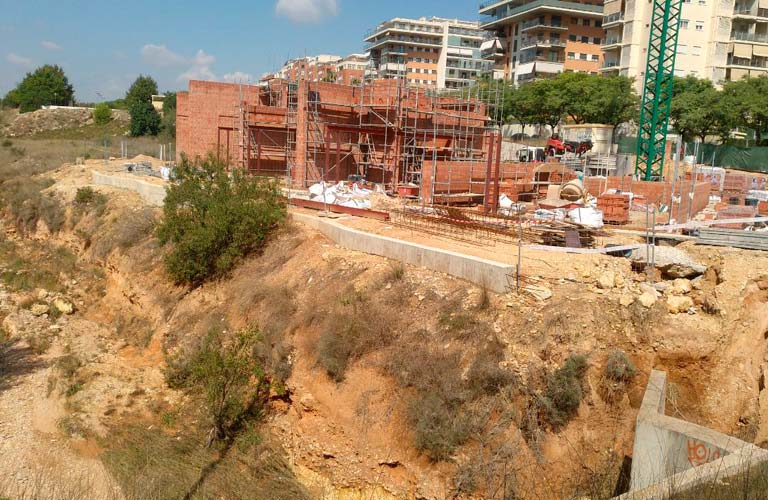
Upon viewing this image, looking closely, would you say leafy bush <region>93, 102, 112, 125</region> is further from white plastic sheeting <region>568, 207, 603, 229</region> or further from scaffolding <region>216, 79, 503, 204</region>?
white plastic sheeting <region>568, 207, 603, 229</region>

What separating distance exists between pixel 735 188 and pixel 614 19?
114ft

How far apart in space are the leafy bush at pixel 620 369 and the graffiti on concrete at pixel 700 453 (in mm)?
2308

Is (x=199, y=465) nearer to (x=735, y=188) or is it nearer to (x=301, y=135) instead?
(x=301, y=135)

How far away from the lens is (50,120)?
214 feet

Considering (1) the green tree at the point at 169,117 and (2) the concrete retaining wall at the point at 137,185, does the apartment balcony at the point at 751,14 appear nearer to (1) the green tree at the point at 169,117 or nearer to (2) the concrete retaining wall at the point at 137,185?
(1) the green tree at the point at 169,117

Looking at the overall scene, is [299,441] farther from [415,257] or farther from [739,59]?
[739,59]

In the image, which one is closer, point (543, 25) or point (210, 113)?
point (210, 113)

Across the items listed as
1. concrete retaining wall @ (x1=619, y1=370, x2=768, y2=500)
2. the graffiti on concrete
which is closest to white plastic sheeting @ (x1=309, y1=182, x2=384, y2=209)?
concrete retaining wall @ (x1=619, y1=370, x2=768, y2=500)

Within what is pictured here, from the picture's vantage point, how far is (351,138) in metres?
28.0

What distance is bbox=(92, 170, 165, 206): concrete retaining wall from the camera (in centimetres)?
2469

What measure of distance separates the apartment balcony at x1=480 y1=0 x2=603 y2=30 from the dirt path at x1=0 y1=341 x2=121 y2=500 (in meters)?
59.4

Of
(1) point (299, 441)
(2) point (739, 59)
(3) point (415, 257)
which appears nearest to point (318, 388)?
(1) point (299, 441)

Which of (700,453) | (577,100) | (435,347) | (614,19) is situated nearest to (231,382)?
(435,347)

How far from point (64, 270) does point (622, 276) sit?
19.6 metres
